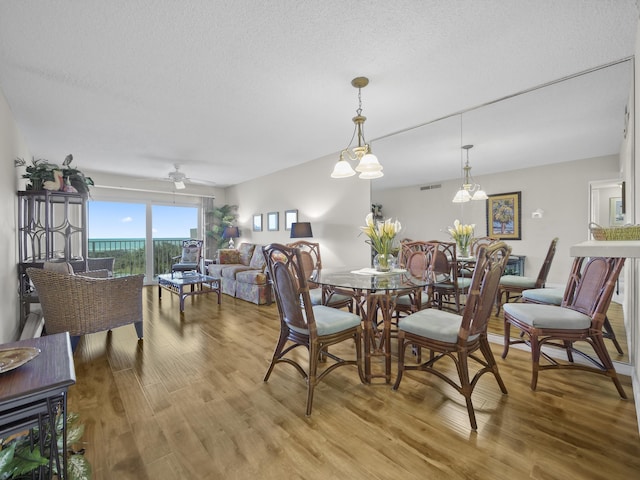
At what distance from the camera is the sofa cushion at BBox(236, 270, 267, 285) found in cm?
448

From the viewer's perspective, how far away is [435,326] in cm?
180

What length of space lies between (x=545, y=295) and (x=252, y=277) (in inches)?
147

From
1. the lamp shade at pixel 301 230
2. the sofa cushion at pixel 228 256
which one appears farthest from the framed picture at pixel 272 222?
the lamp shade at pixel 301 230

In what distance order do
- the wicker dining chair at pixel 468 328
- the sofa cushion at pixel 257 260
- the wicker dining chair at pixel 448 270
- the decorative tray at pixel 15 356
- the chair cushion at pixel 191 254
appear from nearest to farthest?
1. the decorative tray at pixel 15 356
2. the wicker dining chair at pixel 468 328
3. the wicker dining chair at pixel 448 270
4. the sofa cushion at pixel 257 260
5. the chair cushion at pixel 191 254

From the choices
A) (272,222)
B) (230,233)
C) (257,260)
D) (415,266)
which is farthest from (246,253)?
(415,266)

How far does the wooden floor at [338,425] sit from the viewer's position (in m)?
1.34

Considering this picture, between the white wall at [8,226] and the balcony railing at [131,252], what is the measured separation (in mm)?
3454

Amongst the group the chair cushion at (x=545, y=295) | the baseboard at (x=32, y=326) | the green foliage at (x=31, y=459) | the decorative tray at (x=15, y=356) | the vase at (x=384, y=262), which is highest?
the vase at (x=384, y=262)

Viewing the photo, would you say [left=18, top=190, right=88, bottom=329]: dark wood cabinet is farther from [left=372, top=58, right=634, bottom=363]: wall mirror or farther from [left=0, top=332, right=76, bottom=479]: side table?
[left=372, top=58, right=634, bottom=363]: wall mirror

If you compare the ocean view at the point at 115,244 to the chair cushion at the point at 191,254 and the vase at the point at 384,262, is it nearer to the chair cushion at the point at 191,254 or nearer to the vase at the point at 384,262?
the chair cushion at the point at 191,254

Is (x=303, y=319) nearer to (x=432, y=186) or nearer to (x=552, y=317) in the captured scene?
(x=552, y=317)

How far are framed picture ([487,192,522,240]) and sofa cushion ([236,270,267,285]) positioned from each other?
3152mm

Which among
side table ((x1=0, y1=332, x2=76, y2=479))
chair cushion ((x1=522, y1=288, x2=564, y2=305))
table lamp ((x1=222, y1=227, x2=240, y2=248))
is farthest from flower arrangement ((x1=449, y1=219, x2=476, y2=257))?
table lamp ((x1=222, y1=227, x2=240, y2=248))

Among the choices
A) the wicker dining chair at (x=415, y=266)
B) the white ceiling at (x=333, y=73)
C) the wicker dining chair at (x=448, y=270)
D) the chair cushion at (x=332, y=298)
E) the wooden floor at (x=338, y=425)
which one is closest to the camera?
the wooden floor at (x=338, y=425)
